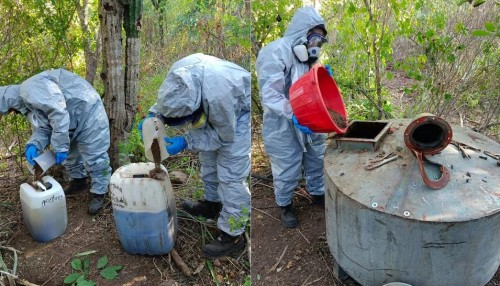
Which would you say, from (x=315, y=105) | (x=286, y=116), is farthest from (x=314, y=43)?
(x=315, y=105)

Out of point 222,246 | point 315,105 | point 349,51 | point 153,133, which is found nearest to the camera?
point 315,105

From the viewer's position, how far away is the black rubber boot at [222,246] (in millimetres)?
2861

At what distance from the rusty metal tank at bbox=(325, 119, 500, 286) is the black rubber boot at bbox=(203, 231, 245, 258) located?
85 centimetres

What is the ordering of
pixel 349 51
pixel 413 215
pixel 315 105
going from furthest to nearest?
pixel 349 51 < pixel 315 105 < pixel 413 215

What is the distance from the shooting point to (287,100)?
2715 millimetres

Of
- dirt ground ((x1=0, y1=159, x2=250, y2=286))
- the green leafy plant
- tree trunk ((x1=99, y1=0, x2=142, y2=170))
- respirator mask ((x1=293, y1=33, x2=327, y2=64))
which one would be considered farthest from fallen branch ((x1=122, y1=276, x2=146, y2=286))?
respirator mask ((x1=293, y1=33, x2=327, y2=64))

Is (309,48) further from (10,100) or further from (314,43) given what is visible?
(10,100)

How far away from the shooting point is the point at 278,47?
9.15ft

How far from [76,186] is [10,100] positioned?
993 millimetres

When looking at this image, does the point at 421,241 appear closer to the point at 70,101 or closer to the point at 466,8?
the point at 70,101

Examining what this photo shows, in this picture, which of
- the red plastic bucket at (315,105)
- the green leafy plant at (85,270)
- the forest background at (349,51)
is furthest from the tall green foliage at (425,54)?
the green leafy plant at (85,270)

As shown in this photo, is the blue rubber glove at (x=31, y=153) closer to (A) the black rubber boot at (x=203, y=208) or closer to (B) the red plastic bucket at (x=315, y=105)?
(A) the black rubber boot at (x=203, y=208)

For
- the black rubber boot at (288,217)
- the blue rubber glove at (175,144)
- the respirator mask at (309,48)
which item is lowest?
the black rubber boot at (288,217)

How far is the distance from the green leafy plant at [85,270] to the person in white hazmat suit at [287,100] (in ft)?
4.31
